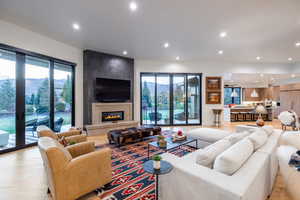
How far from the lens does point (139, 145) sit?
4.06 m

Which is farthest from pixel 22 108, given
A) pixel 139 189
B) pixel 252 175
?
pixel 252 175

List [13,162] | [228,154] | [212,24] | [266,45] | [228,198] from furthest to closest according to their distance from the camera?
[266,45] → [212,24] → [13,162] → [228,154] → [228,198]

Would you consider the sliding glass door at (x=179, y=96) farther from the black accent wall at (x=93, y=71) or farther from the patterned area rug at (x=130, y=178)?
the patterned area rug at (x=130, y=178)

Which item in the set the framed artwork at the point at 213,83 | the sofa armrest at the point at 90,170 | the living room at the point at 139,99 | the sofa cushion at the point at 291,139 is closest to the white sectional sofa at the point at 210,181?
the living room at the point at 139,99

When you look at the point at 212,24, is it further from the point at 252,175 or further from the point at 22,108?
the point at 22,108

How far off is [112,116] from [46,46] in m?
3.26

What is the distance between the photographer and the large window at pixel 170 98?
6.86 m

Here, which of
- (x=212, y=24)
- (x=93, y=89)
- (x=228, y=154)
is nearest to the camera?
(x=228, y=154)

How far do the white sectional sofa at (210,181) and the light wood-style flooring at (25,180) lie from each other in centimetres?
101

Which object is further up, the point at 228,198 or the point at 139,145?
the point at 228,198

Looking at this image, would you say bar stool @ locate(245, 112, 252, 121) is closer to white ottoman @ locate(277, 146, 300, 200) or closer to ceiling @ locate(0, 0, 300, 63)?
ceiling @ locate(0, 0, 300, 63)

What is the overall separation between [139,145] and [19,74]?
153 inches

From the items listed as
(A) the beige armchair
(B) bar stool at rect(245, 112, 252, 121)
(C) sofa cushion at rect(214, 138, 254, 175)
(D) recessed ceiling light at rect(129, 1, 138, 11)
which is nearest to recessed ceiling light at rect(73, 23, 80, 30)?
(D) recessed ceiling light at rect(129, 1, 138, 11)

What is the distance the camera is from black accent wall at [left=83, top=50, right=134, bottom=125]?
17.6 feet
